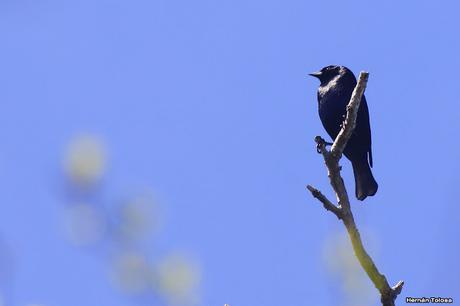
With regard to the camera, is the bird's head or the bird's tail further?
the bird's head

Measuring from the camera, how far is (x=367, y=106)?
28.7 feet

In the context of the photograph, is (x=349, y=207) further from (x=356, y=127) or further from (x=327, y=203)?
(x=356, y=127)

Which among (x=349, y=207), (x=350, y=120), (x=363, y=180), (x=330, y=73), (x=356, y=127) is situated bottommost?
(x=349, y=207)

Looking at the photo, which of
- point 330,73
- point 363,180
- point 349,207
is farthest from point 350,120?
point 330,73

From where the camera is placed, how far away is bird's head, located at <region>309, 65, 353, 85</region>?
30.7 feet

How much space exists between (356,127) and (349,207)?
3.52 metres

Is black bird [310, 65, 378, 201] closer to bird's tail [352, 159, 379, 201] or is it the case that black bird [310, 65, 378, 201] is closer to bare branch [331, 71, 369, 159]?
bird's tail [352, 159, 379, 201]

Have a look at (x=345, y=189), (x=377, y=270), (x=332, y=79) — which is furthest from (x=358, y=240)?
(x=332, y=79)

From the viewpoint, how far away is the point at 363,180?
829 cm

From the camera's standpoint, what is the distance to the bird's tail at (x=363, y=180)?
8.16 meters

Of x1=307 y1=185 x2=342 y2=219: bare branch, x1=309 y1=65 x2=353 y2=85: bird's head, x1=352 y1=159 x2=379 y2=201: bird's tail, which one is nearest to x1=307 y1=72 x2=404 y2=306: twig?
x1=307 y1=185 x2=342 y2=219: bare branch

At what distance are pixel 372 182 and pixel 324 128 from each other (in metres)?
0.98

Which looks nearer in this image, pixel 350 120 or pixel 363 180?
pixel 350 120

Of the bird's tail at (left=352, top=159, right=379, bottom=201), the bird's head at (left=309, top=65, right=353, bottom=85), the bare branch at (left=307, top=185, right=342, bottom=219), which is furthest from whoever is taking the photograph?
the bird's head at (left=309, top=65, right=353, bottom=85)
